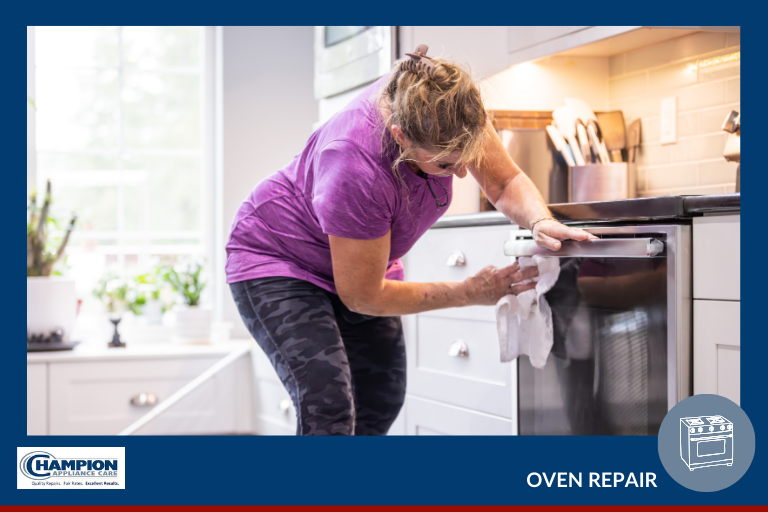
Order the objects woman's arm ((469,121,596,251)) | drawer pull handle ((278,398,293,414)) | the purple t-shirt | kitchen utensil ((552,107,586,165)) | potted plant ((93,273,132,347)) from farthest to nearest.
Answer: potted plant ((93,273,132,347)) → drawer pull handle ((278,398,293,414)) → kitchen utensil ((552,107,586,165)) → woman's arm ((469,121,596,251)) → the purple t-shirt

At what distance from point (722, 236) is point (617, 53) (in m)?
1.11

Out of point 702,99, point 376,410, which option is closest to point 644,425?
point 376,410

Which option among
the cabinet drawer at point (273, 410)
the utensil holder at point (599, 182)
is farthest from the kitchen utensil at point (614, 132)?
the cabinet drawer at point (273, 410)

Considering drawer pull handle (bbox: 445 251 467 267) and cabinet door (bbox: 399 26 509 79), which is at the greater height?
cabinet door (bbox: 399 26 509 79)

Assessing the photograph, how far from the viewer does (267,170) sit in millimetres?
2951

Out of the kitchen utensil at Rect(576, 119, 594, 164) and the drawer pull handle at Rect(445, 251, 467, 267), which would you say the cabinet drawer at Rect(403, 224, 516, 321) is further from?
the kitchen utensil at Rect(576, 119, 594, 164)

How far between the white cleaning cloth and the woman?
0.02m

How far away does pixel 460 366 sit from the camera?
5.72 ft

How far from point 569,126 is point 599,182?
206 millimetres

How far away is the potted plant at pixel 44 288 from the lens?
8.20ft

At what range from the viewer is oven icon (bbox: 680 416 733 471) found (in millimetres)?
866

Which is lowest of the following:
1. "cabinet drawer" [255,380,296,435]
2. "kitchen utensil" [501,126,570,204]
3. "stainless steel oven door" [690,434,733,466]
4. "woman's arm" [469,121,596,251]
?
"cabinet drawer" [255,380,296,435]

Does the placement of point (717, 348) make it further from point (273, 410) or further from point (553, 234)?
point (273, 410)

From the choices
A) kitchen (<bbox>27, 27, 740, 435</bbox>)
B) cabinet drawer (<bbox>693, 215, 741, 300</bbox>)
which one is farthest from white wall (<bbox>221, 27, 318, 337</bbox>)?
cabinet drawer (<bbox>693, 215, 741, 300</bbox>)
